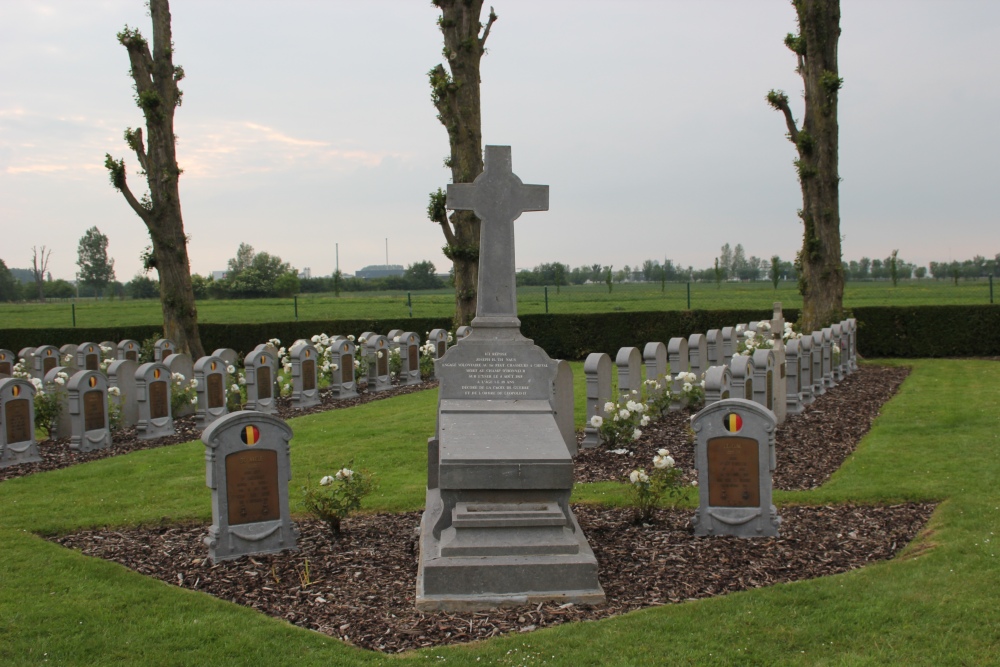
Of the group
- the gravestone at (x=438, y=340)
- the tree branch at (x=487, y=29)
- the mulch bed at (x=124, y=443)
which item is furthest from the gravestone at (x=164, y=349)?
the tree branch at (x=487, y=29)

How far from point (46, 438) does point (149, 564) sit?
7.25m

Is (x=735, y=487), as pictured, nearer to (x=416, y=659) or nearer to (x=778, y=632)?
(x=778, y=632)

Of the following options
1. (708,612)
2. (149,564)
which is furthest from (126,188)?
(708,612)

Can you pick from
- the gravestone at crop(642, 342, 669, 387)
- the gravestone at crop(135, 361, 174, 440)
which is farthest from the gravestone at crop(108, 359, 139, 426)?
the gravestone at crop(642, 342, 669, 387)

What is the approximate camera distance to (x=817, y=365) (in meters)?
14.2

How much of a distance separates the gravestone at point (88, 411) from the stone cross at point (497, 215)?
674cm

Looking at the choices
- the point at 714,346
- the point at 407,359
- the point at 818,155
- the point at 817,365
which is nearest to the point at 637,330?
the point at 818,155

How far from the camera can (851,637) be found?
15.3 ft

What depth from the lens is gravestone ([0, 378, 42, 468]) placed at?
10250 millimetres

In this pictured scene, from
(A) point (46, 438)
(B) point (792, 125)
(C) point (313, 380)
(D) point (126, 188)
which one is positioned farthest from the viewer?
(B) point (792, 125)

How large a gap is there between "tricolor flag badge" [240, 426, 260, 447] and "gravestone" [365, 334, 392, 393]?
10.8m

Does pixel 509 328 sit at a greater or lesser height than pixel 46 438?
greater

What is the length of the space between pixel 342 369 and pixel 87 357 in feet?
19.4

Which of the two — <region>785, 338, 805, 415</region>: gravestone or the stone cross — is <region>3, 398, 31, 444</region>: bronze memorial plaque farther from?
<region>785, 338, 805, 415</region>: gravestone
